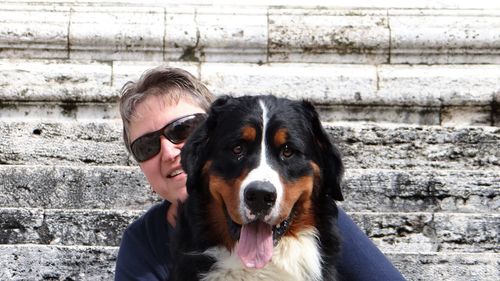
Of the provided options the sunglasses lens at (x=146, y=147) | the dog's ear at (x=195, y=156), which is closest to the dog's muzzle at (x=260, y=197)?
the dog's ear at (x=195, y=156)

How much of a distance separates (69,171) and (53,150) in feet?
3.02

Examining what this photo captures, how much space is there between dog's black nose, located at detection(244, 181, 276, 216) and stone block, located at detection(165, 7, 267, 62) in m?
4.87

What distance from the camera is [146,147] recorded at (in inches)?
191

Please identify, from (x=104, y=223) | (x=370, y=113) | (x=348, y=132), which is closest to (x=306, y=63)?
(x=370, y=113)

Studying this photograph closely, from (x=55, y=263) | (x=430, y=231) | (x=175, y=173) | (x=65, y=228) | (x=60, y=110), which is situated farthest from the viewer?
(x=60, y=110)

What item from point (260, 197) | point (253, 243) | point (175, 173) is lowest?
point (253, 243)

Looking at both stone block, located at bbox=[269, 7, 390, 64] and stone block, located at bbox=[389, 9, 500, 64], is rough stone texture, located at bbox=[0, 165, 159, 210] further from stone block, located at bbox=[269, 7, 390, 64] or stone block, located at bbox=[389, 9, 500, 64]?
stone block, located at bbox=[389, 9, 500, 64]

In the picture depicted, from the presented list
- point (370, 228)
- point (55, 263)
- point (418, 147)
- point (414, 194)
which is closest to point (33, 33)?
point (418, 147)

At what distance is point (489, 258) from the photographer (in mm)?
5379

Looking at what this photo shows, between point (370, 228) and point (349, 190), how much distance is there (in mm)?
536

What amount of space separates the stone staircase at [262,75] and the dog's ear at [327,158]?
2196mm

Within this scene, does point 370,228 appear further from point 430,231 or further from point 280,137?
point 280,137

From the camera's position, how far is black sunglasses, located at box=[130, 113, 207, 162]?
188 inches

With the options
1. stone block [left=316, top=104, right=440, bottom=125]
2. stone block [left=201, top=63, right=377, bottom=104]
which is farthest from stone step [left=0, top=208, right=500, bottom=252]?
stone block [left=201, top=63, right=377, bottom=104]
